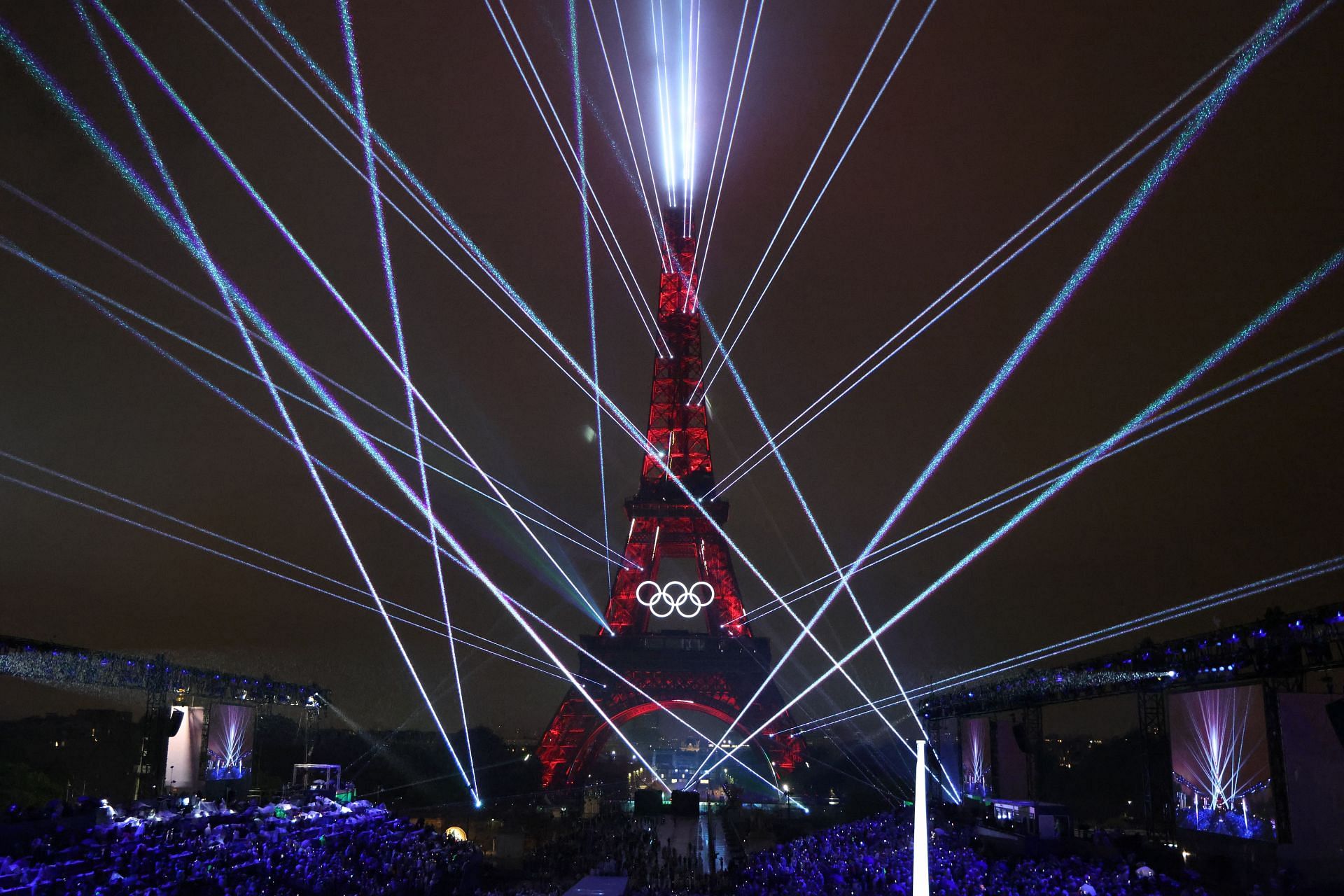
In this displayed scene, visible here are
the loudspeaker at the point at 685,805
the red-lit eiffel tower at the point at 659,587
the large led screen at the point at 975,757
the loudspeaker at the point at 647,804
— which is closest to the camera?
the large led screen at the point at 975,757

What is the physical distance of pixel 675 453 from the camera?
152ft

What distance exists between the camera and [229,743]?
1244 inches

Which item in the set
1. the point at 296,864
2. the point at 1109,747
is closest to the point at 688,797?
the point at 296,864

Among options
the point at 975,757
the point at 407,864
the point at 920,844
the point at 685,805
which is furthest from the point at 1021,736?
the point at 920,844

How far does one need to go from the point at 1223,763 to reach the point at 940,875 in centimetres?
717

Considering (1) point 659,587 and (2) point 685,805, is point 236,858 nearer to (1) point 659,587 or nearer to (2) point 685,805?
(2) point 685,805

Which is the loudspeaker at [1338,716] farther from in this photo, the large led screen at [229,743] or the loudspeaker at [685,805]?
the large led screen at [229,743]

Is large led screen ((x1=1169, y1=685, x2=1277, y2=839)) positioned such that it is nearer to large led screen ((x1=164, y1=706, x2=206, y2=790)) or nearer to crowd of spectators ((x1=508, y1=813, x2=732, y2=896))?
crowd of spectators ((x1=508, y1=813, x2=732, y2=896))

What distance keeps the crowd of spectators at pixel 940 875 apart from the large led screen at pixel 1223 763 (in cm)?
224

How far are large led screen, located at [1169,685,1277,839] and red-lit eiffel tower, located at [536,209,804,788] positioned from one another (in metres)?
25.2

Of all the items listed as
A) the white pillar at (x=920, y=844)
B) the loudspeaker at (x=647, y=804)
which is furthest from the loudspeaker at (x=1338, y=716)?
the loudspeaker at (x=647, y=804)

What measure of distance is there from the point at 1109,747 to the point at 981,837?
52236 mm

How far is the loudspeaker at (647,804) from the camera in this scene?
37.1m

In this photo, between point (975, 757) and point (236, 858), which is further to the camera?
point (975, 757)
